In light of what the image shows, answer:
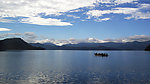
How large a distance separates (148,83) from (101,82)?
12.1 metres

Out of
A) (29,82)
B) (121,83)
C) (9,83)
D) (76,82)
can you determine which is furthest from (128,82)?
(9,83)

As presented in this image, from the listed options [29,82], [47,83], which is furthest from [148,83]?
[29,82]

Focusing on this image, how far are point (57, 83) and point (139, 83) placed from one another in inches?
844

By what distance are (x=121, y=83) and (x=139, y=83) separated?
15.2 feet

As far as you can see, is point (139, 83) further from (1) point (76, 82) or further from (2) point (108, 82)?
(1) point (76, 82)

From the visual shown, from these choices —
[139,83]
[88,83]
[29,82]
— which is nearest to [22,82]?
[29,82]

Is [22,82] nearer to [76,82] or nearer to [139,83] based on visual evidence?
[76,82]

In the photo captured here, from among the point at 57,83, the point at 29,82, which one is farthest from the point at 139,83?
the point at 29,82

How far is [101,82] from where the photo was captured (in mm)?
39406

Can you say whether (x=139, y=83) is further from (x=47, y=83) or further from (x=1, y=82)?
(x=1, y=82)

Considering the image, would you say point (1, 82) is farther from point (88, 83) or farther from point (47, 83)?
point (88, 83)

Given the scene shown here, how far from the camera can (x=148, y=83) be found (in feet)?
125

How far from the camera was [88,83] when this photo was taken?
38188 millimetres

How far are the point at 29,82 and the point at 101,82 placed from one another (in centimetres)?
1934
